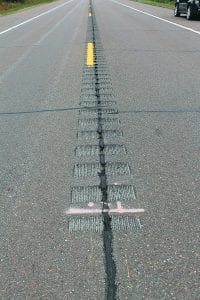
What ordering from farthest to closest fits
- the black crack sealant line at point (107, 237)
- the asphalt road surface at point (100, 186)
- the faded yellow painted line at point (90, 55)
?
1. the faded yellow painted line at point (90, 55)
2. the asphalt road surface at point (100, 186)
3. the black crack sealant line at point (107, 237)

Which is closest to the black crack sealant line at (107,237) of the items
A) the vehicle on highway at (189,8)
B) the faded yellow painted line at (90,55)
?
the faded yellow painted line at (90,55)

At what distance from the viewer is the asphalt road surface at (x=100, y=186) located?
2.68m

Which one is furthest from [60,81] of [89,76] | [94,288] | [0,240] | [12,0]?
[12,0]

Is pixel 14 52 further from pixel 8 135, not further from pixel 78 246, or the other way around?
pixel 78 246

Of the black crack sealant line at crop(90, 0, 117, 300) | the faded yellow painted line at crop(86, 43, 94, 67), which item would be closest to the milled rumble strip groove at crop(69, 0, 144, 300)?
the black crack sealant line at crop(90, 0, 117, 300)

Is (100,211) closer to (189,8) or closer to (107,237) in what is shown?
(107,237)

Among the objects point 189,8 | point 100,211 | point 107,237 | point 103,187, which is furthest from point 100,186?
point 189,8

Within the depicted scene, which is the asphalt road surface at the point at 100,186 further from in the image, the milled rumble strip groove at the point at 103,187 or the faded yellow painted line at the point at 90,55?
the faded yellow painted line at the point at 90,55

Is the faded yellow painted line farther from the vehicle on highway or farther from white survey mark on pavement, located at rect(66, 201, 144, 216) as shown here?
the vehicle on highway

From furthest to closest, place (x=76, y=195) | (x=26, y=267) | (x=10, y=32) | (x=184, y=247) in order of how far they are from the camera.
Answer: (x=10, y=32), (x=76, y=195), (x=184, y=247), (x=26, y=267)

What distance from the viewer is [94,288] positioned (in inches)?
102

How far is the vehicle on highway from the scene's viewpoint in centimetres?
2077

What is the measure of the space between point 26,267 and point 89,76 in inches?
240

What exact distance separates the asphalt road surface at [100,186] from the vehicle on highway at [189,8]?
1362 centimetres
